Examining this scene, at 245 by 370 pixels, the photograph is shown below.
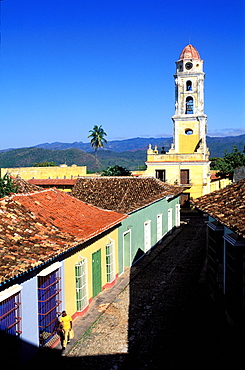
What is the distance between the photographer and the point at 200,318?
10.4 metres

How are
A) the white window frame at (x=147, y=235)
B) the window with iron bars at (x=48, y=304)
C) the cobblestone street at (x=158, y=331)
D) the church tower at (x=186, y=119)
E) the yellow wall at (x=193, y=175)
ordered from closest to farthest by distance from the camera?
the cobblestone street at (x=158, y=331) → the window with iron bars at (x=48, y=304) → the white window frame at (x=147, y=235) → the yellow wall at (x=193, y=175) → the church tower at (x=186, y=119)

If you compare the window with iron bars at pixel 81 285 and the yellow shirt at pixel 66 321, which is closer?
the yellow shirt at pixel 66 321

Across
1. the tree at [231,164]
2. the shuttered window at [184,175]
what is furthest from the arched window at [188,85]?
the shuttered window at [184,175]

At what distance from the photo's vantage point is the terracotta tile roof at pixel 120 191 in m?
18.5

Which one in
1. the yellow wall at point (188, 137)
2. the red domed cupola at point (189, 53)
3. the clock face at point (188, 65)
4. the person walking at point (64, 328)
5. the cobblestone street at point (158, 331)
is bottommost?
the cobblestone street at point (158, 331)

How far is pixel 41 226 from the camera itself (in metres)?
9.99

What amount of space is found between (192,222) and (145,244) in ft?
37.2

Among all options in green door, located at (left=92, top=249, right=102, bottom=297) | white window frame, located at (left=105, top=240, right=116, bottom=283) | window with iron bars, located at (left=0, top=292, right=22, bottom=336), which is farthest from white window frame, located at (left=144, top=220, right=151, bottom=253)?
window with iron bars, located at (left=0, top=292, right=22, bottom=336)

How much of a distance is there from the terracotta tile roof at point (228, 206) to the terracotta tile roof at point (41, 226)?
2.93 metres

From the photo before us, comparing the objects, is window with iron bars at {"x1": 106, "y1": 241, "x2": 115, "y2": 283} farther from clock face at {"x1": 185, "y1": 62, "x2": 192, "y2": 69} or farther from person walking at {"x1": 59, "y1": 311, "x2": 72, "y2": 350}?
clock face at {"x1": 185, "y1": 62, "x2": 192, "y2": 69}

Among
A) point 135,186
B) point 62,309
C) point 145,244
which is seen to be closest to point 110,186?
point 135,186

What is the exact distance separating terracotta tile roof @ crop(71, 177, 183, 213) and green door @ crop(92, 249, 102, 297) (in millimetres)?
4724

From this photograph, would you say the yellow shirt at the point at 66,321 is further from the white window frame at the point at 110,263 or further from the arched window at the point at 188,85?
the arched window at the point at 188,85

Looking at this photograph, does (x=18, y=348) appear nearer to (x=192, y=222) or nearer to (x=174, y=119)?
(x=192, y=222)
